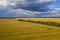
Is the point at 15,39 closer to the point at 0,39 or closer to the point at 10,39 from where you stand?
the point at 10,39

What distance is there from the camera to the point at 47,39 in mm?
11414

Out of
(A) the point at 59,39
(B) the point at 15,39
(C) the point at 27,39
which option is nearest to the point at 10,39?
(B) the point at 15,39

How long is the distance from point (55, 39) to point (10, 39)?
3.49 m

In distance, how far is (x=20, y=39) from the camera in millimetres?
11406

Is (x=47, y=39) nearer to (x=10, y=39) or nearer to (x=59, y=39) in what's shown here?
(x=59, y=39)

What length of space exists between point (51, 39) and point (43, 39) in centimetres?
63

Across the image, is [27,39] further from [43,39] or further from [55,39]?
[55,39]

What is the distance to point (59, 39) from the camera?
11.4 metres

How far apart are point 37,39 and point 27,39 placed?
78 cm

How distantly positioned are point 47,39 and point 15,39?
2487 mm

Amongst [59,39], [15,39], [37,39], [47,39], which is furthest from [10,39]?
[59,39]

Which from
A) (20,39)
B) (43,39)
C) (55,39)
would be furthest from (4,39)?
(55,39)

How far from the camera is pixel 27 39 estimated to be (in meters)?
11.5

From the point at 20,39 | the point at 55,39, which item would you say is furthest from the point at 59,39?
the point at 20,39
